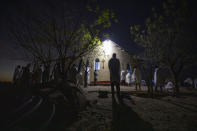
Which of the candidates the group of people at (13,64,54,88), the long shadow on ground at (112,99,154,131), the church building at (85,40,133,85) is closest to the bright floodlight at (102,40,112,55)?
the church building at (85,40,133,85)

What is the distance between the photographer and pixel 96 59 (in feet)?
61.6

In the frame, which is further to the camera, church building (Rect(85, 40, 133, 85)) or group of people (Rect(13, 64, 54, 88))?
church building (Rect(85, 40, 133, 85))

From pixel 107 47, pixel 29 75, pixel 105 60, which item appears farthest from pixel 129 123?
pixel 107 47

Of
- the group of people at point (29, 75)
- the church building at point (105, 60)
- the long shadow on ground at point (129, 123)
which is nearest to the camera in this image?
the long shadow on ground at point (129, 123)

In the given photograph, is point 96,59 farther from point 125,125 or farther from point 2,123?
point 2,123

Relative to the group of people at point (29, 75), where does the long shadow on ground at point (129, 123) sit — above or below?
below

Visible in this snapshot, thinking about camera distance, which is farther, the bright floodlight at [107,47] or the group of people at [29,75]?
the bright floodlight at [107,47]

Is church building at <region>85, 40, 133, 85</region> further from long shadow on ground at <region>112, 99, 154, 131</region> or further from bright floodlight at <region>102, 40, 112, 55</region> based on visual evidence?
long shadow on ground at <region>112, 99, 154, 131</region>

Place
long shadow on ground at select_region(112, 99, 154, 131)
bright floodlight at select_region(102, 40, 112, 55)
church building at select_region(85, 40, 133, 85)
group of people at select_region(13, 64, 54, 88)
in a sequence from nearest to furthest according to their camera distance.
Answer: long shadow on ground at select_region(112, 99, 154, 131) < group of people at select_region(13, 64, 54, 88) < church building at select_region(85, 40, 133, 85) < bright floodlight at select_region(102, 40, 112, 55)

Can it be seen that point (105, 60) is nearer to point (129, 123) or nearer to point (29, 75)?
point (29, 75)

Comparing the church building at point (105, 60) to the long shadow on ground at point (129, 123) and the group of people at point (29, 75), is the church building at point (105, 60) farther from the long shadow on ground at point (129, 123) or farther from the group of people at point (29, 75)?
the long shadow on ground at point (129, 123)

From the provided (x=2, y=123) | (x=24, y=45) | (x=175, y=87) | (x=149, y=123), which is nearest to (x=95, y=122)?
(x=149, y=123)

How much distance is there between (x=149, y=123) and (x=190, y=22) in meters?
9.19

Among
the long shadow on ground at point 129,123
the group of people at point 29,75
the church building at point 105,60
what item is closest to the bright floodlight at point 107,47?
the church building at point 105,60
